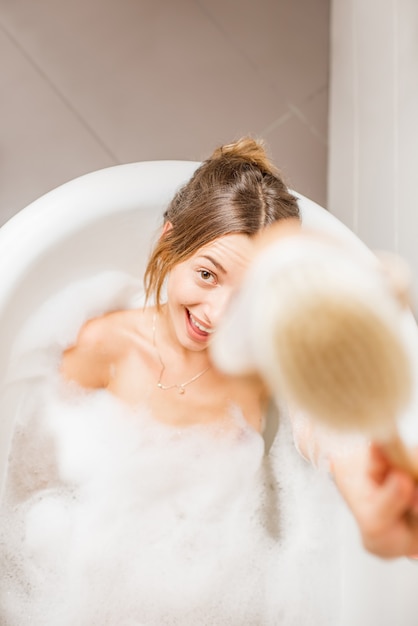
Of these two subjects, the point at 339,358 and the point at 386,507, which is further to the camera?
the point at 386,507

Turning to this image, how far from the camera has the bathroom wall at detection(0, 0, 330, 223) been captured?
157 cm

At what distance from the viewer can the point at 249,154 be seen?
1045 mm

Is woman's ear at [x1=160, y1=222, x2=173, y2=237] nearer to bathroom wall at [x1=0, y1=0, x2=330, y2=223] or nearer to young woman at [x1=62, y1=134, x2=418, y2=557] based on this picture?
young woman at [x1=62, y1=134, x2=418, y2=557]

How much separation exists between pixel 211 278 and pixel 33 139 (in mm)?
791

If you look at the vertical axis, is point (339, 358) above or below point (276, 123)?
below

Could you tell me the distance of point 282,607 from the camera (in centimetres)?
116

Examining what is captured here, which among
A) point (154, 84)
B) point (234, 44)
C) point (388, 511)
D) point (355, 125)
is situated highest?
point (234, 44)

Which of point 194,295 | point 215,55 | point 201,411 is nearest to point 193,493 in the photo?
point 201,411

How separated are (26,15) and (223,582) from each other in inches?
49.5

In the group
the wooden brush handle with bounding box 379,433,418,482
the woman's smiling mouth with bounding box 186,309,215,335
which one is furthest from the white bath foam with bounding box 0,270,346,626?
the wooden brush handle with bounding box 379,433,418,482

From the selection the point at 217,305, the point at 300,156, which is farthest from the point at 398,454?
the point at 300,156

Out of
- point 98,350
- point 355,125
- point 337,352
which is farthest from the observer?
point 355,125

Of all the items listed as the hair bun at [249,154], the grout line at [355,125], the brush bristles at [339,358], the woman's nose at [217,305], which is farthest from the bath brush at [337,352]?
the grout line at [355,125]

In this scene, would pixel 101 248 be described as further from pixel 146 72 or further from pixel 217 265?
pixel 146 72
